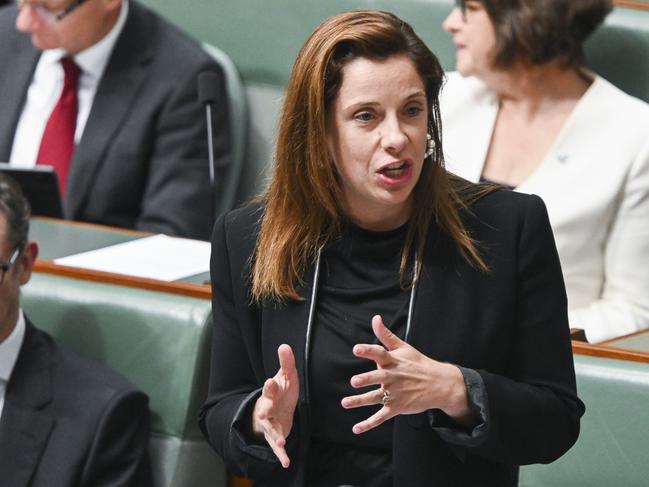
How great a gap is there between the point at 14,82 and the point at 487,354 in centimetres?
141

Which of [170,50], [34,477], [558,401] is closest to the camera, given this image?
[558,401]

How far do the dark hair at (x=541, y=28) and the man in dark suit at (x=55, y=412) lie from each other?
781mm

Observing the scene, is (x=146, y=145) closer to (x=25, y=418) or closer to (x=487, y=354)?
(x=25, y=418)

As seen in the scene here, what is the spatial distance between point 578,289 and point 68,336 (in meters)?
0.68

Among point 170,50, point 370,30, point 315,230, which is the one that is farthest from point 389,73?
point 170,50

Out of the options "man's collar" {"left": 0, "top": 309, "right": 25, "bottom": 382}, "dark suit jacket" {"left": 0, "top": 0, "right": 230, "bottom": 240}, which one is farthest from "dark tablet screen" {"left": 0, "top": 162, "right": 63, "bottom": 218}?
"man's collar" {"left": 0, "top": 309, "right": 25, "bottom": 382}

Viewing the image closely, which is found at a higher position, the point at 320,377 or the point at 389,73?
the point at 389,73

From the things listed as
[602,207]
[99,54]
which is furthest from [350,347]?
[99,54]

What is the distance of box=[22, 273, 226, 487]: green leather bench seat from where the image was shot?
1.52 meters

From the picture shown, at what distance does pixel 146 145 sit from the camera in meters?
2.17

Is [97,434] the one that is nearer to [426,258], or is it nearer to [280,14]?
[426,258]

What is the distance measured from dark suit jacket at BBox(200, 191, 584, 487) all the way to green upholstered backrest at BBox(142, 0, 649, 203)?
1.12m

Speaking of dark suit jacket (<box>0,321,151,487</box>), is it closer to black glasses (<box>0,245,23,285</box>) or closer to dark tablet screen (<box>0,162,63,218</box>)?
black glasses (<box>0,245,23,285</box>)

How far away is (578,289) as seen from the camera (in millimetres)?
1841
